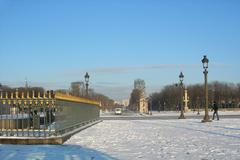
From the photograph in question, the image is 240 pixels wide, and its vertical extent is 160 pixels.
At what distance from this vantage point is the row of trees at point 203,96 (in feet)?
468

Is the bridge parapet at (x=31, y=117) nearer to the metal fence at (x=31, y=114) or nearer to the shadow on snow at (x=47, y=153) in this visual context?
the metal fence at (x=31, y=114)

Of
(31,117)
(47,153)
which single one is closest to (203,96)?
(31,117)

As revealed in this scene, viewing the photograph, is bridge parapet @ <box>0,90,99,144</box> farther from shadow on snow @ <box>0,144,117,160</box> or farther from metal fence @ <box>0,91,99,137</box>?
shadow on snow @ <box>0,144,117,160</box>

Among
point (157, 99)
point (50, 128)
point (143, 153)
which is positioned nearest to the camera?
point (143, 153)

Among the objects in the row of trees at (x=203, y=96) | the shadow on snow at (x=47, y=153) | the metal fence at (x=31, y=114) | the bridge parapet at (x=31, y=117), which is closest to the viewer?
the shadow on snow at (x=47, y=153)

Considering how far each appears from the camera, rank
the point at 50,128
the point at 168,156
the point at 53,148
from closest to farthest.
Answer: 1. the point at 168,156
2. the point at 53,148
3. the point at 50,128

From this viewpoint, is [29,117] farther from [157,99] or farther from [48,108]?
[157,99]

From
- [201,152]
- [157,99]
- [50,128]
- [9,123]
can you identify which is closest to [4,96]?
[9,123]

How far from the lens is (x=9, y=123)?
17531mm

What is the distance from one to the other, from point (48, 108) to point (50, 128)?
739 millimetres

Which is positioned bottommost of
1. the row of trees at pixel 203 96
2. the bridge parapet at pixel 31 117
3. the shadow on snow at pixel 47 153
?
the shadow on snow at pixel 47 153

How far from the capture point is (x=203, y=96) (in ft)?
478

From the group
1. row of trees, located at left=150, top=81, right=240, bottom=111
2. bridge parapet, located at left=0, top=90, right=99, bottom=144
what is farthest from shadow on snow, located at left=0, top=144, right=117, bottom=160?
row of trees, located at left=150, top=81, right=240, bottom=111

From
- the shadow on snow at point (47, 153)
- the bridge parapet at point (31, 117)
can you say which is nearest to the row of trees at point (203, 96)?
the bridge parapet at point (31, 117)
